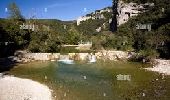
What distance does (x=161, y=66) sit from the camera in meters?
54.0

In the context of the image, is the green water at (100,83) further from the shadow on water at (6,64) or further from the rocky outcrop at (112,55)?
the rocky outcrop at (112,55)

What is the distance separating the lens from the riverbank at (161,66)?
48.6 m

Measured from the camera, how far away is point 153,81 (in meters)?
40.6

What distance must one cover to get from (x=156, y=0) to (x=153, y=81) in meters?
87.4

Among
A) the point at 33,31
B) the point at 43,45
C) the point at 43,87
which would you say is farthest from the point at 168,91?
the point at 33,31

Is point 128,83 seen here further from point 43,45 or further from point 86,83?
point 43,45

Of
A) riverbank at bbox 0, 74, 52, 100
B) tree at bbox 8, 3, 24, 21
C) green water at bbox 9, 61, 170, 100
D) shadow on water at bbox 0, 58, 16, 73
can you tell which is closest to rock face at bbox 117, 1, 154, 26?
tree at bbox 8, 3, 24, 21

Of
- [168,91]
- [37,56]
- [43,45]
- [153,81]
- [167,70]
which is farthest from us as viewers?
[43,45]

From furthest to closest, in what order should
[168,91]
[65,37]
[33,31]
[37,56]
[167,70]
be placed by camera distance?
[65,37] < [33,31] < [37,56] < [167,70] < [168,91]

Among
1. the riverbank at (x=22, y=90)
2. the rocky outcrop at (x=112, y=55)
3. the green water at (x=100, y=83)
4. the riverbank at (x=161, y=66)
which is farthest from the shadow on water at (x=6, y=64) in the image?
the riverbank at (x=161, y=66)

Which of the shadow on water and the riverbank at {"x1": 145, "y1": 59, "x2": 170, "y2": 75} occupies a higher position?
the shadow on water

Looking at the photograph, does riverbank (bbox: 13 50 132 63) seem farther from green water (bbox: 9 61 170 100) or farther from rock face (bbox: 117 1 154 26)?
rock face (bbox: 117 1 154 26)

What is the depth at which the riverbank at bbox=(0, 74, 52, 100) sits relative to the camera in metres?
31.3

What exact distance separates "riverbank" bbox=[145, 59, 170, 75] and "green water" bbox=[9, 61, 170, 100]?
1841 millimetres
